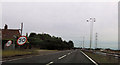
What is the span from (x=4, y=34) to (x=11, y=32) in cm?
256

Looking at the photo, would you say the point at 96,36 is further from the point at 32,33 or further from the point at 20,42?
the point at 32,33

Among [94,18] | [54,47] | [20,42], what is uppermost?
[94,18]

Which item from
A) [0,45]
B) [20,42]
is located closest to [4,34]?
[0,45]

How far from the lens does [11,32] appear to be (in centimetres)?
4881

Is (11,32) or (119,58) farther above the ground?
(11,32)

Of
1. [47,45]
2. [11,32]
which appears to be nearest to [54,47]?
[47,45]

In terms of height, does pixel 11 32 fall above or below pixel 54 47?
above

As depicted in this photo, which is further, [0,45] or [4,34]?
[4,34]

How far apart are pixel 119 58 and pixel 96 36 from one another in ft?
191

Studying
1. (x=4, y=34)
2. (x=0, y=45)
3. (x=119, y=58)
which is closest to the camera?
(x=119, y=58)

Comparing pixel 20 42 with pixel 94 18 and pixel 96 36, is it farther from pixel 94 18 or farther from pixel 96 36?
pixel 96 36

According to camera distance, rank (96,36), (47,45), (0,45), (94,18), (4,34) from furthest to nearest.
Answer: (47,45), (96,36), (4,34), (94,18), (0,45)

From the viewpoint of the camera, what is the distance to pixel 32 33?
439ft

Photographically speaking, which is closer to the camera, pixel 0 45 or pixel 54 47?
pixel 0 45
